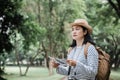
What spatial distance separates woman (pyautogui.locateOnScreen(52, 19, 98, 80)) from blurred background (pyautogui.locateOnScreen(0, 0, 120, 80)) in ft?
45.1

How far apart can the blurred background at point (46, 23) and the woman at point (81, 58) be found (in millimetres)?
13739

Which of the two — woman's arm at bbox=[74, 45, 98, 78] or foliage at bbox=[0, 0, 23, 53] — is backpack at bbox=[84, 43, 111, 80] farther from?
foliage at bbox=[0, 0, 23, 53]

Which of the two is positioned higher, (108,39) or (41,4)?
(41,4)

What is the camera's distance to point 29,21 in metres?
20.2

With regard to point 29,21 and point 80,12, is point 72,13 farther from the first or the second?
point 29,21

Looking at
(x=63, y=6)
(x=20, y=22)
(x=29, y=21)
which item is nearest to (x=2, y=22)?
(x=20, y=22)

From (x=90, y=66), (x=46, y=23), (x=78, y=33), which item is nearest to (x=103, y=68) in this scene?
(x=90, y=66)

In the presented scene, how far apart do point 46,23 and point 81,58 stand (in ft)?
101

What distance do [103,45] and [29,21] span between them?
31.4 metres

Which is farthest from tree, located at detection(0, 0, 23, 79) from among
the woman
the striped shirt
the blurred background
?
the striped shirt

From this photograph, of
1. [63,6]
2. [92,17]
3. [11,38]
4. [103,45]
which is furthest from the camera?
[103,45]

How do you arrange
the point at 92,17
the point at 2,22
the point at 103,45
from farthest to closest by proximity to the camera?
the point at 103,45 < the point at 92,17 < the point at 2,22

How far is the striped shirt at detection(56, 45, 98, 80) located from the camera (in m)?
3.97

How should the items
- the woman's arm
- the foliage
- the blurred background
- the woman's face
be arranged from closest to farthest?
the woman's arm < the woman's face < the foliage < the blurred background
